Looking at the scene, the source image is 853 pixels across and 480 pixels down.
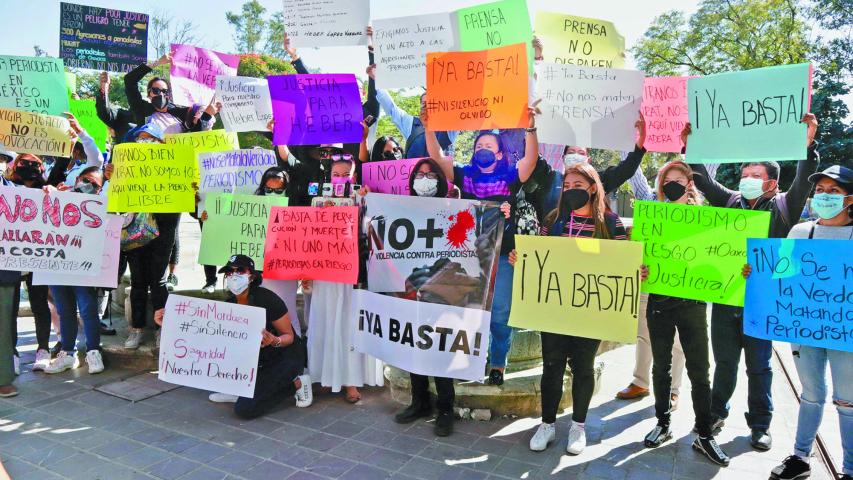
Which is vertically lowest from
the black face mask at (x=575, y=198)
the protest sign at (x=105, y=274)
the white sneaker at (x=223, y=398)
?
the white sneaker at (x=223, y=398)

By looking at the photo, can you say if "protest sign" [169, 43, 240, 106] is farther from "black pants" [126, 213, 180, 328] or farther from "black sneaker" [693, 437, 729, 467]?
"black sneaker" [693, 437, 729, 467]

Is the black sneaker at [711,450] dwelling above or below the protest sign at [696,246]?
below

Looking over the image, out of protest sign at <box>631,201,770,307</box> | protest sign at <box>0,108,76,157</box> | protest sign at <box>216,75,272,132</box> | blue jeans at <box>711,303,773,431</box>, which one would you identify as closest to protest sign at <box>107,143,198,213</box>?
protest sign at <box>0,108,76,157</box>

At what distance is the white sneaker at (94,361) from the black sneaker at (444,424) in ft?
12.0

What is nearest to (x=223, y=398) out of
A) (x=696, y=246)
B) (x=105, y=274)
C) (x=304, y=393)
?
(x=304, y=393)

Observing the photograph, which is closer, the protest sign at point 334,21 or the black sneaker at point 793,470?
the black sneaker at point 793,470

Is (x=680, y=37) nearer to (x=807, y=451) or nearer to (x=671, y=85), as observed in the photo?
(x=671, y=85)

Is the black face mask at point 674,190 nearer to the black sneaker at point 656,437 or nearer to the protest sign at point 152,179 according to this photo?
the black sneaker at point 656,437

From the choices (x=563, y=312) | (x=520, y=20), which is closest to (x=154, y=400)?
(x=563, y=312)

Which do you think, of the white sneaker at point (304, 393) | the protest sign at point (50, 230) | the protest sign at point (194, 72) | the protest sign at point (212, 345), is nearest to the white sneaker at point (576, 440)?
the white sneaker at point (304, 393)

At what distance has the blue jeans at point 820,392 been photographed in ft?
10.9

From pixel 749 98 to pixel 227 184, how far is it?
474 centimetres

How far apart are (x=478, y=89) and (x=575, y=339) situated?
6.80 feet

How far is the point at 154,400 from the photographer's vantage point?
505 cm
